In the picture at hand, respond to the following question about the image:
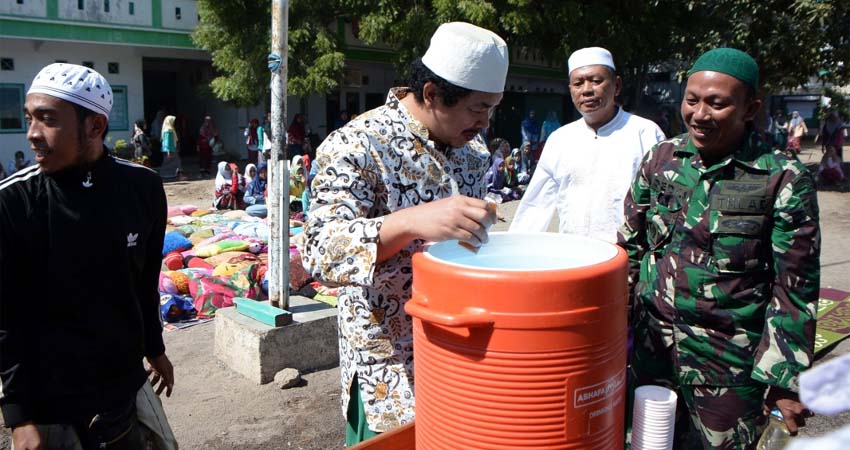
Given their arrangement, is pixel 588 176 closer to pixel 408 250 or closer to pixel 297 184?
pixel 408 250

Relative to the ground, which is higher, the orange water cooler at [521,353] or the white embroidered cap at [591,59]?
the white embroidered cap at [591,59]

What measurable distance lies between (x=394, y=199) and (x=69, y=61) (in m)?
16.9

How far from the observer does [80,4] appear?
16.1 m

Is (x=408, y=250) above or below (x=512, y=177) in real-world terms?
above

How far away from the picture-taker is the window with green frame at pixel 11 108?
15637 millimetres

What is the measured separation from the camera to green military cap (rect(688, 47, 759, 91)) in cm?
196

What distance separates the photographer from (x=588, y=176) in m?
3.44

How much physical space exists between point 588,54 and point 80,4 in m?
15.9

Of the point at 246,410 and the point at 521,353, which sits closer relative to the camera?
the point at 521,353

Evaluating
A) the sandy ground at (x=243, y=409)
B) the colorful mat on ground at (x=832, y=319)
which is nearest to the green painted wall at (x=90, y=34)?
the sandy ground at (x=243, y=409)

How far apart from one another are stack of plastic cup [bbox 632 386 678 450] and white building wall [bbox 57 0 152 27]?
57.2ft

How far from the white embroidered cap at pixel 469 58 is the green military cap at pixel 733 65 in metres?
0.71

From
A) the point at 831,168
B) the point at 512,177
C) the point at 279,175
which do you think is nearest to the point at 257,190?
the point at 512,177

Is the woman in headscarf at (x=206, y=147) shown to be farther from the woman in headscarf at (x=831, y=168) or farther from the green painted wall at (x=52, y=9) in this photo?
the woman in headscarf at (x=831, y=168)
